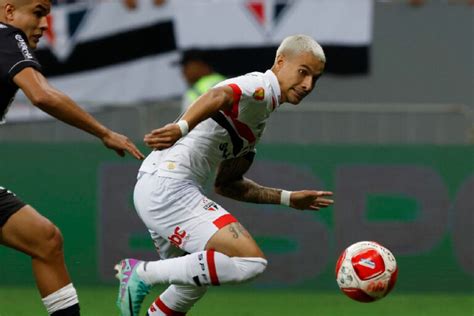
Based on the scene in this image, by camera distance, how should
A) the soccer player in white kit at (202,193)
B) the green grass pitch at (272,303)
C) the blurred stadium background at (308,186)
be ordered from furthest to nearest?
the blurred stadium background at (308,186) → the green grass pitch at (272,303) → the soccer player in white kit at (202,193)

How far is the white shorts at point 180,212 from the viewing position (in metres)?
8.03

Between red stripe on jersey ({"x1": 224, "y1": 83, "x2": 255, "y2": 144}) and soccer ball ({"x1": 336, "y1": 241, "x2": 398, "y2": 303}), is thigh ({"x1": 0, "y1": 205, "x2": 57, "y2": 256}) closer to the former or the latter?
red stripe on jersey ({"x1": 224, "y1": 83, "x2": 255, "y2": 144})

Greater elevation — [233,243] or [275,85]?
[275,85]

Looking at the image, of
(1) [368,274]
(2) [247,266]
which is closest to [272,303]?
(1) [368,274]

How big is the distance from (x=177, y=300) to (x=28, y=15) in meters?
2.14

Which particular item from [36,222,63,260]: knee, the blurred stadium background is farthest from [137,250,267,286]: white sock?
the blurred stadium background

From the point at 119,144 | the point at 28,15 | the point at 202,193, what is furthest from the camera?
the point at 202,193

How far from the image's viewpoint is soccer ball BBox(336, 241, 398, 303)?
862cm

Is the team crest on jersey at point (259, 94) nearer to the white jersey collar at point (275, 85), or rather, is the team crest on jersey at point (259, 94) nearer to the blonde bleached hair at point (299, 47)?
the white jersey collar at point (275, 85)

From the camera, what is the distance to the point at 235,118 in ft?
26.5

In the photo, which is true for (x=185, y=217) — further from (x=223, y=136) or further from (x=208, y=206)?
(x=223, y=136)

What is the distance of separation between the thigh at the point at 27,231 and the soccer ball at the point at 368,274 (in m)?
2.14

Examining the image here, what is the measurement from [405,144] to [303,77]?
5.88 meters

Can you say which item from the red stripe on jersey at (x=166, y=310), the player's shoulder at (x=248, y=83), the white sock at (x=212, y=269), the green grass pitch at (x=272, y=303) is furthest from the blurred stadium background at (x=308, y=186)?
the player's shoulder at (x=248, y=83)
